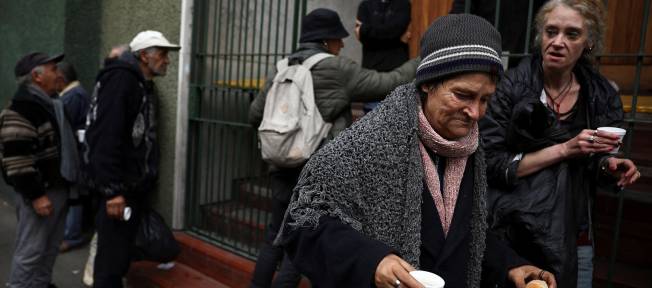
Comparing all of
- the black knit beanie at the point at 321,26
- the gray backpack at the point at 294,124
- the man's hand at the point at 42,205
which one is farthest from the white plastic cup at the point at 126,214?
the black knit beanie at the point at 321,26

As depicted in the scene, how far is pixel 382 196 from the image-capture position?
159 cm

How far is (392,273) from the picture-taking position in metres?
1.38

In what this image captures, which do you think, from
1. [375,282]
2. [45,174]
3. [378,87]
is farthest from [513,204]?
[45,174]

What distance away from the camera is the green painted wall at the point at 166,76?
5410 millimetres

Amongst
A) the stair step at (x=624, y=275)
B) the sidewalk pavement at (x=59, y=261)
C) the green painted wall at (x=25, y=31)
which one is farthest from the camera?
the green painted wall at (x=25, y=31)

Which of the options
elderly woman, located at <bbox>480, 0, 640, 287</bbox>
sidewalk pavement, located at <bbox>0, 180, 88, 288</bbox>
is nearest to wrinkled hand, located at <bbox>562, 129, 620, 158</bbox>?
elderly woman, located at <bbox>480, 0, 640, 287</bbox>

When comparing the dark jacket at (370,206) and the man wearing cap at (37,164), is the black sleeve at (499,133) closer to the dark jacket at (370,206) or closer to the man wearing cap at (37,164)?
the dark jacket at (370,206)

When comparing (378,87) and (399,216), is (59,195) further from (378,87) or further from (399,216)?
(399,216)

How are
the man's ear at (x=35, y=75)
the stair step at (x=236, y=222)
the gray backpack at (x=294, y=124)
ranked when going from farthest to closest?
the stair step at (x=236, y=222) < the man's ear at (x=35, y=75) < the gray backpack at (x=294, y=124)

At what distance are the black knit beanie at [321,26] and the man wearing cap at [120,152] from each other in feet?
3.68

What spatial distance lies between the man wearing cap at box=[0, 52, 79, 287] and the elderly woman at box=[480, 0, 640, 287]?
3.06m

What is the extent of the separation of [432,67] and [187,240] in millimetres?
4165

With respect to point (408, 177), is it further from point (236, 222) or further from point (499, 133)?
point (236, 222)

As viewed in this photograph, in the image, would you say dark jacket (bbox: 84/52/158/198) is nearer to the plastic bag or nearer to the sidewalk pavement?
the plastic bag
